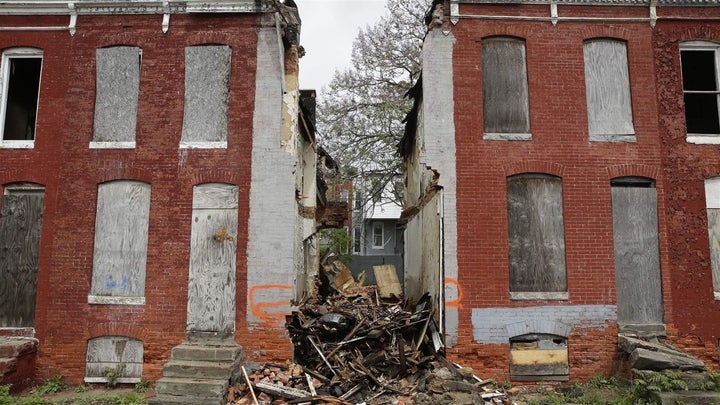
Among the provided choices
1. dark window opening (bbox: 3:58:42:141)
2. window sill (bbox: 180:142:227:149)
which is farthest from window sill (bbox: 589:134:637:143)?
dark window opening (bbox: 3:58:42:141)

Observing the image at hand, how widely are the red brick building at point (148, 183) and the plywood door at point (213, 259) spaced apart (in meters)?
0.02

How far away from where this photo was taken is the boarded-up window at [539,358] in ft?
29.1

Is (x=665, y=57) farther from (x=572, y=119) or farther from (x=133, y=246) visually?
(x=133, y=246)

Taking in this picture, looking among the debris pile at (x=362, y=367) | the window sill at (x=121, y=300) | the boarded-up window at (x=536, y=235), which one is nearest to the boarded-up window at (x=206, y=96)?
the window sill at (x=121, y=300)

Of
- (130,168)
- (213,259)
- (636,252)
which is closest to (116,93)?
(130,168)

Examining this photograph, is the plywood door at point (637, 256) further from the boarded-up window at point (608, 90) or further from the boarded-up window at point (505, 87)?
the boarded-up window at point (505, 87)

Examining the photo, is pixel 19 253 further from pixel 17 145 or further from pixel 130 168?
pixel 130 168

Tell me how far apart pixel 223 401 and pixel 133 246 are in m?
3.78

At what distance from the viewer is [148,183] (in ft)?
31.2

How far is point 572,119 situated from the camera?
951 cm

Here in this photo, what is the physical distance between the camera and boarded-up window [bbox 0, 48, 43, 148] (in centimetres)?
1003

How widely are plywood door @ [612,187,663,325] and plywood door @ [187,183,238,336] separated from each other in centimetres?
751

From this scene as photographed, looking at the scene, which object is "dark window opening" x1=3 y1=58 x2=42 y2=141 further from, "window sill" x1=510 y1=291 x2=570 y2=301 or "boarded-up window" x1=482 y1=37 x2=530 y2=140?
"window sill" x1=510 y1=291 x2=570 y2=301

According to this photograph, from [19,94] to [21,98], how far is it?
91 mm
